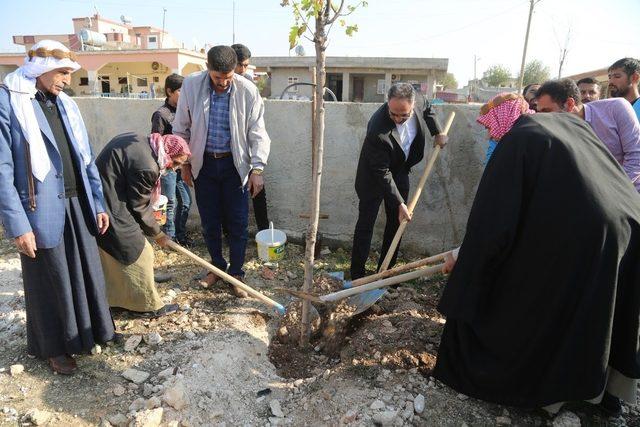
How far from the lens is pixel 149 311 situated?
3.16m

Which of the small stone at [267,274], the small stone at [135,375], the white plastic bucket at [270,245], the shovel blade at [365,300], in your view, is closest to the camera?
the small stone at [135,375]

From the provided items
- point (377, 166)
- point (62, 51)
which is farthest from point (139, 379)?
point (377, 166)

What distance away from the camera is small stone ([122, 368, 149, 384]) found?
8.16 feet

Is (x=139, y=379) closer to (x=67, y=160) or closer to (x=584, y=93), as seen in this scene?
(x=67, y=160)

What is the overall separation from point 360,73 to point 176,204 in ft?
57.0

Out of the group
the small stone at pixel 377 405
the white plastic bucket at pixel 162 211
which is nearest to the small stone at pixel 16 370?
the white plastic bucket at pixel 162 211

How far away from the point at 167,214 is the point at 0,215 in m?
2.06

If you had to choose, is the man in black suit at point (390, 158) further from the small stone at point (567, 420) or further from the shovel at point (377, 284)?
the small stone at point (567, 420)

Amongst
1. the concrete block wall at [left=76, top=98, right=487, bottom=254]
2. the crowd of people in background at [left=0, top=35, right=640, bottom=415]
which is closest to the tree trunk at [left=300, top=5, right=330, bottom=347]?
the crowd of people in background at [left=0, top=35, right=640, bottom=415]

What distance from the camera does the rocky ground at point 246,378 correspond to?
2.23 m

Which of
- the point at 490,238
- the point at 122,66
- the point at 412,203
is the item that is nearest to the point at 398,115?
the point at 412,203

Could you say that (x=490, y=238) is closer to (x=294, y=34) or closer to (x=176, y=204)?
(x=294, y=34)

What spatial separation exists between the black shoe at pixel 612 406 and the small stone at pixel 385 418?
1182 millimetres

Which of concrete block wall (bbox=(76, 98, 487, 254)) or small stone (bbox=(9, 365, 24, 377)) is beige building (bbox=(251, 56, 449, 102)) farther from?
small stone (bbox=(9, 365, 24, 377))
